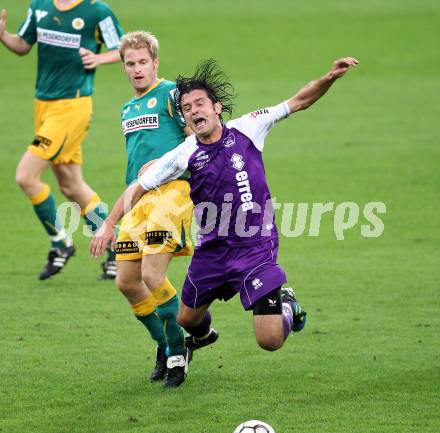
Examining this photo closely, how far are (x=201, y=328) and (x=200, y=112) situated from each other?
5.29 feet

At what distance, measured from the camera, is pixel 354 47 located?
2486 centimetres

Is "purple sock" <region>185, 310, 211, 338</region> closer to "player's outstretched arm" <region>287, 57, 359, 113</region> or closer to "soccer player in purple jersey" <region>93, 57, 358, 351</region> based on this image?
"soccer player in purple jersey" <region>93, 57, 358, 351</region>

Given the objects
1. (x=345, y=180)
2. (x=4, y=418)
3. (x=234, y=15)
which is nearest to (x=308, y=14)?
(x=234, y=15)

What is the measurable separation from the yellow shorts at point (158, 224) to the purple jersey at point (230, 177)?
523mm

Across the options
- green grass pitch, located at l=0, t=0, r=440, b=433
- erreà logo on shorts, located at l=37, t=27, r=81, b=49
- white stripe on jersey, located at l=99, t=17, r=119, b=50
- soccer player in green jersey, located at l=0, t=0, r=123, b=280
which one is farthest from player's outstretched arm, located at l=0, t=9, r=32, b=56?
green grass pitch, located at l=0, t=0, r=440, b=433

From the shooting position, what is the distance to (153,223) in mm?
7562

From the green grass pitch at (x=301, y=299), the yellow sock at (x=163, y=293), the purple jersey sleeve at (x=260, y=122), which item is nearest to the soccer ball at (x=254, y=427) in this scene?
the green grass pitch at (x=301, y=299)

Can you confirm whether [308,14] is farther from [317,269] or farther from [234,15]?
[317,269]

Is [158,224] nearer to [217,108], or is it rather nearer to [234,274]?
[234,274]

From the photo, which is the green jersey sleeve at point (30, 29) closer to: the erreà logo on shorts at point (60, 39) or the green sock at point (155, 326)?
the erreà logo on shorts at point (60, 39)

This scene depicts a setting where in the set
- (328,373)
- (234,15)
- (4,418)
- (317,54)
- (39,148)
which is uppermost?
(234,15)

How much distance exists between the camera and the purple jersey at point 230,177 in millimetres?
7012

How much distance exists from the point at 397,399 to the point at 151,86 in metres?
2.89

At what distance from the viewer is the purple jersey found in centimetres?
701
